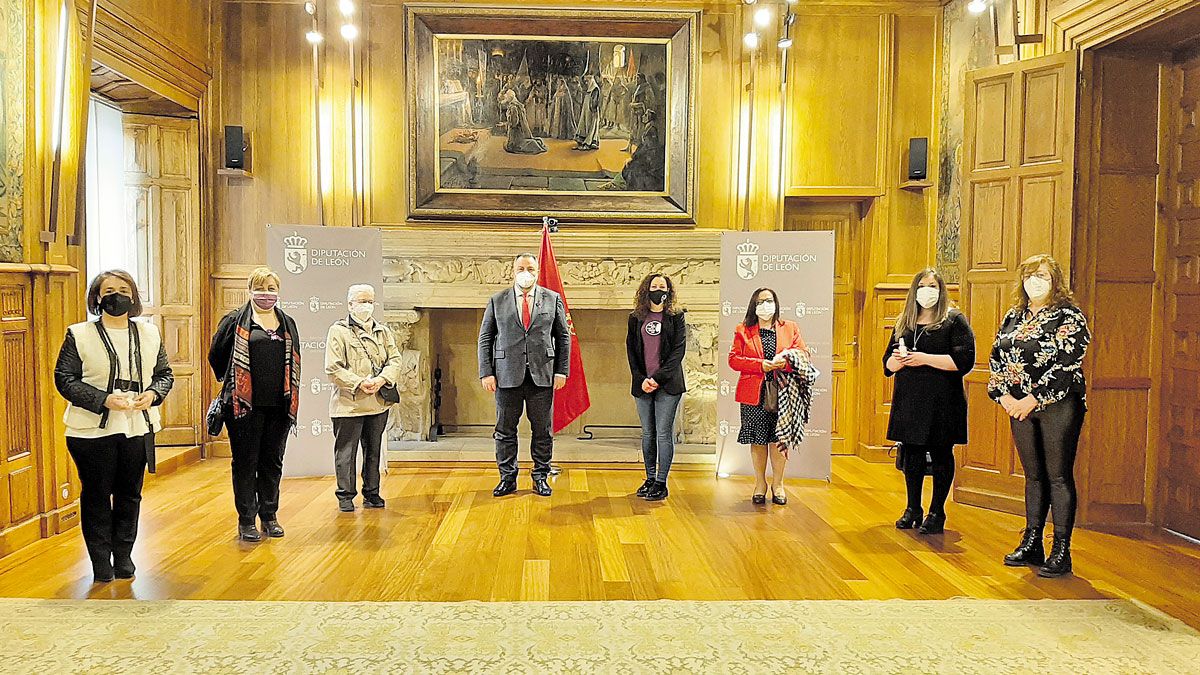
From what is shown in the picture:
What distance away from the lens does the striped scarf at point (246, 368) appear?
15.1 ft

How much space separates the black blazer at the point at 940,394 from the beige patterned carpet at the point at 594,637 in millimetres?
1232

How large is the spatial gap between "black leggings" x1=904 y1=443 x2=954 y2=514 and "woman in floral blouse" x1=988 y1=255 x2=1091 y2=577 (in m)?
0.58

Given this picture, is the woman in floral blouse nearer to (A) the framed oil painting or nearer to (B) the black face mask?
(A) the framed oil painting

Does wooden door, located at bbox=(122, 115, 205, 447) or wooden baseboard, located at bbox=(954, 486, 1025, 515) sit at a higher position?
wooden door, located at bbox=(122, 115, 205, 447)

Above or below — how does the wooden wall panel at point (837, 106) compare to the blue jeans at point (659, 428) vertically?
above

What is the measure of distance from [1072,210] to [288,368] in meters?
4.61

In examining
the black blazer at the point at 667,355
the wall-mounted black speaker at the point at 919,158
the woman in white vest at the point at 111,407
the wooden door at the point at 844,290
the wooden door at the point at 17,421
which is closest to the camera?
the woman in white vest at the point at 111,407

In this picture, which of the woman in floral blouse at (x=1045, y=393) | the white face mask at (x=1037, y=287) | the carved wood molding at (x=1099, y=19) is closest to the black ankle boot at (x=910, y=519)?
the woman in floral blouse at (x=1045, y=393)

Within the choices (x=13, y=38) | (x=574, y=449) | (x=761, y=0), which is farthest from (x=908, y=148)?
(x=13, y=38)

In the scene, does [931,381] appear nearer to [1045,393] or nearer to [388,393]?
[1045,393]

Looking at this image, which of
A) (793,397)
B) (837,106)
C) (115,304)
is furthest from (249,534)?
(837,106)

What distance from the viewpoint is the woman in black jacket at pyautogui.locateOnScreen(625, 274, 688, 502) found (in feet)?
19.2

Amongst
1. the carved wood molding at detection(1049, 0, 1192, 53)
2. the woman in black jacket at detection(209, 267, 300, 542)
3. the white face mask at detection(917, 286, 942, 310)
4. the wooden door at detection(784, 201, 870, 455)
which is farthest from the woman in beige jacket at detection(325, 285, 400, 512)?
the carved wood molding at detection(1049, 0, 1192, 53)

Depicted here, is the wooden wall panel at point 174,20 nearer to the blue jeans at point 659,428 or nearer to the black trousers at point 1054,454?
the blue jeans at point 659,428
